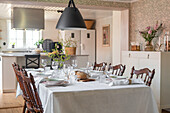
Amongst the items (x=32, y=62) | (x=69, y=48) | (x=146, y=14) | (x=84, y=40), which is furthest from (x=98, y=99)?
(x=84, y=40)

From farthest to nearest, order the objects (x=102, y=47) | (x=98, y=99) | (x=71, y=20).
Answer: (x=102, y=47), (x=71, y=20), (x=98, y=99)

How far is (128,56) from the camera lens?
537cm

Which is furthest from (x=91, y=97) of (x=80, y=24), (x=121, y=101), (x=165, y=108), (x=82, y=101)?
(x=165, y=108)

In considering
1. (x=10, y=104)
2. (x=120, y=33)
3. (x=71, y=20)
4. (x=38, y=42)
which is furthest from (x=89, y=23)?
(x=71, y=20)

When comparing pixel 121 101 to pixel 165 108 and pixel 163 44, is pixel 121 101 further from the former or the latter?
pixel 163 44

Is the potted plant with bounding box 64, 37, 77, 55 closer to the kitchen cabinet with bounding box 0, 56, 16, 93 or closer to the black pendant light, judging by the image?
the black pendant light

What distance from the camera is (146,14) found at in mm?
5625

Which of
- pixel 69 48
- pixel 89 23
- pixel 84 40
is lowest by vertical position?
pixel 69 48

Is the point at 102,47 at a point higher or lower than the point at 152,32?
lower

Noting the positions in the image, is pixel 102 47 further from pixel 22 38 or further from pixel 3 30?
pixel 3 30

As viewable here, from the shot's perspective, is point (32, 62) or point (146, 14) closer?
point (146, 14)

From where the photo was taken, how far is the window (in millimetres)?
11141

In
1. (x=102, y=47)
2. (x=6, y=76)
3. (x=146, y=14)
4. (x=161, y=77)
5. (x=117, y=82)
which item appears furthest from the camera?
(x=102, y=47)

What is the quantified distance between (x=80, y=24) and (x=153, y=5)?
2.39m
